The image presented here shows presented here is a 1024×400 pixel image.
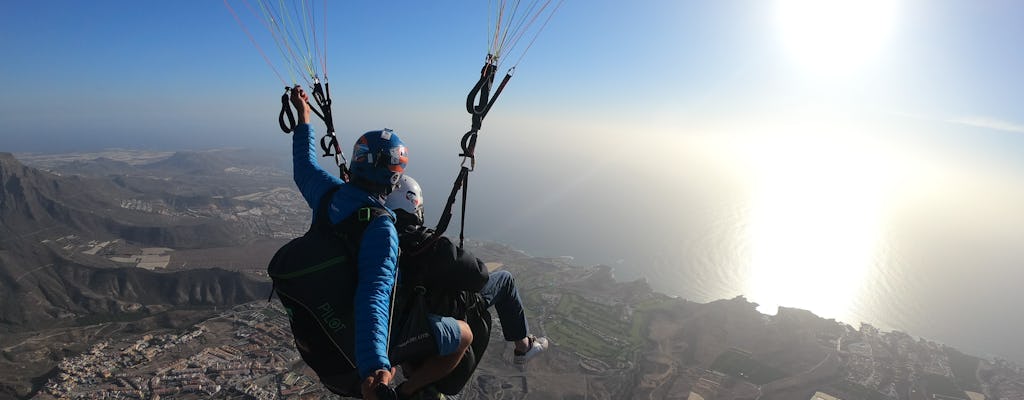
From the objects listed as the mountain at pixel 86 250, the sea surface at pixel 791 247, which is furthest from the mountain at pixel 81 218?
the sea surface at pixel 791 247

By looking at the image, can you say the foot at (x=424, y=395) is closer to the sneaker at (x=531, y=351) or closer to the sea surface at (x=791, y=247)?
the sneaker at (x=531, y=351)

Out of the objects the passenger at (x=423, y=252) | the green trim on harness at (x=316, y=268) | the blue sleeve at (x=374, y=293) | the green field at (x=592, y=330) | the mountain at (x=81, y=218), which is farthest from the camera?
the mountain at (x=81, y=218)

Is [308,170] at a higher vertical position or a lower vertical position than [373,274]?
higher

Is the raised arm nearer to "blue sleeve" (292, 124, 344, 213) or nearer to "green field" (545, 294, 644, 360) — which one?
"blue sleeve" (292, 124, 344, 213)

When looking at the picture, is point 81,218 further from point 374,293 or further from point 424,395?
point 374,293

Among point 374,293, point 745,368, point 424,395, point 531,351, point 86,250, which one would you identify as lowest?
point 86,250

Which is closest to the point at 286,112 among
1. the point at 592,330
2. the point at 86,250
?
the point at 592,330
